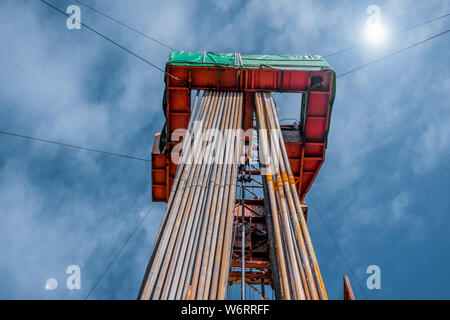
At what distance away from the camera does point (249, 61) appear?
13375 mm

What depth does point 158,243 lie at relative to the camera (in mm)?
6527

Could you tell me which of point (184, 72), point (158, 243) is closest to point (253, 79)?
point (184, 72)

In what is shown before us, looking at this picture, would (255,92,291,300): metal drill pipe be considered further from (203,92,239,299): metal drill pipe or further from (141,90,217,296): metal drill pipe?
(141,90,217,296): metal drill pipe

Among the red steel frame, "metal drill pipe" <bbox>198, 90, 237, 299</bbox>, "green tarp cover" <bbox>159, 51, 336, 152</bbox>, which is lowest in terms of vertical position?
"metal drill pipe" <bbox>198, 90, 237, 299</bbox>

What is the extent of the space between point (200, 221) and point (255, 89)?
7067 mm

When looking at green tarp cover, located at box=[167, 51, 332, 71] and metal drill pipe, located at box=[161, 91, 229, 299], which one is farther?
green tarp cover, located at box=[167, 51, 332, 71]

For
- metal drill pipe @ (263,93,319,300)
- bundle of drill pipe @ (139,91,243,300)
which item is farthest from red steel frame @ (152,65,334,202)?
metal drill pipe @ (263,93,319,300)

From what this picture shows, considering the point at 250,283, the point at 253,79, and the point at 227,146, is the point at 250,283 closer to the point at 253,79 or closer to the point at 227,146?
the point at 227,146

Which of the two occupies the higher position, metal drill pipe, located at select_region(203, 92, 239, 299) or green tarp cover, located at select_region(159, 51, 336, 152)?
green tarp cover, located at select_region(159, 51, 336, 152)

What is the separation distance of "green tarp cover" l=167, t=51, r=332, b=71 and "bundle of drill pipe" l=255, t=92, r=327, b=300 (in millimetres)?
3766

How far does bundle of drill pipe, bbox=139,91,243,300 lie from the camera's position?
5.74m

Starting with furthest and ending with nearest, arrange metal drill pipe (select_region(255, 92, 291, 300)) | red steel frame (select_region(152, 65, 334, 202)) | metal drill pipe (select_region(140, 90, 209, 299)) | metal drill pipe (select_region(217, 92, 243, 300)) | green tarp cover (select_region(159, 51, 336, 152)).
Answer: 1. red steel frame (select_region(152, 65, 334, 202))
2. green tarp cover (select_region(159, 51, 336, 152))
3. metal drill pipe (select_region(255, 92, 291, 300))
4. metal drill pipe (select_region(217, 92, 243, 300))
5. metal drill pipe (select_region(140, 90, 209, 299))

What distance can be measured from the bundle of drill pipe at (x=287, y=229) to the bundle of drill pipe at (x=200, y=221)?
0.77 meters
